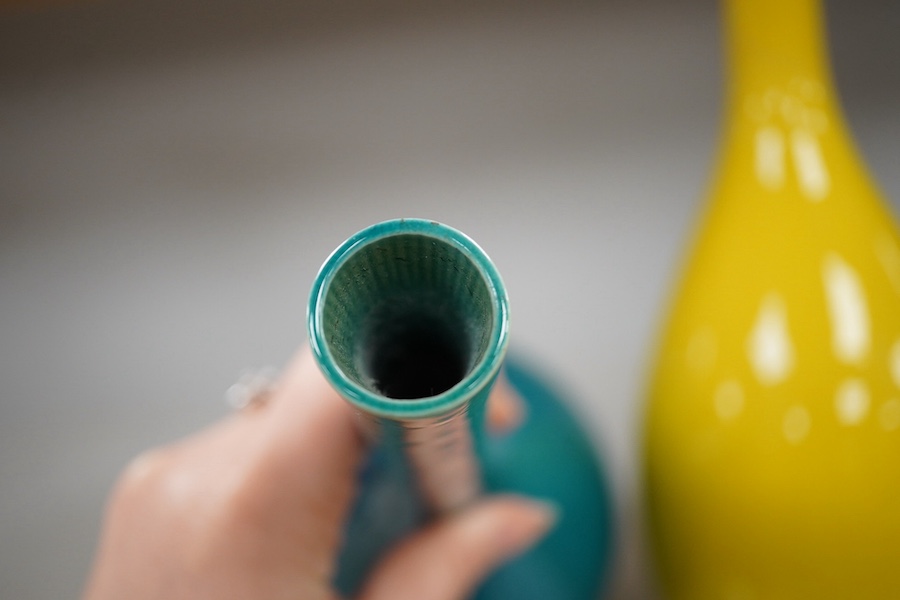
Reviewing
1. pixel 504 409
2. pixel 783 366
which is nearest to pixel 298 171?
pixel 504 409

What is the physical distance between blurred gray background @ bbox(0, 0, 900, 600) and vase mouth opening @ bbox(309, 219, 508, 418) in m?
0.53

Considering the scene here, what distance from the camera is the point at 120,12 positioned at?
983 millimetres

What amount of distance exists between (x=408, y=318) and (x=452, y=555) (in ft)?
0.88

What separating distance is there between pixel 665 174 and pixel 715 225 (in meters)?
0.31

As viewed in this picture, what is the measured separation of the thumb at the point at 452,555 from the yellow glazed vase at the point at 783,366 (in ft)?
0.48

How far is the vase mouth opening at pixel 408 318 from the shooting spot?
29 centimetres

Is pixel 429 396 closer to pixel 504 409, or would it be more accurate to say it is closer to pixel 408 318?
pixel 408 318

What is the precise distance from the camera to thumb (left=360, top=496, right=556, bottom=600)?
0.57m

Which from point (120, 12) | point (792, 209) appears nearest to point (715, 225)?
point (792, 209)

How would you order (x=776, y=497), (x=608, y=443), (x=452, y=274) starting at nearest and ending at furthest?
(x=452, y=274)
(x=776, y=497)
(x=608, y=443)

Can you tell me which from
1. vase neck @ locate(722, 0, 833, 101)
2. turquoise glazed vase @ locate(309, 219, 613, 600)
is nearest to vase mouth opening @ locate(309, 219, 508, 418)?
turquoise glazed vase @ locate(309, 219, 613, 600)

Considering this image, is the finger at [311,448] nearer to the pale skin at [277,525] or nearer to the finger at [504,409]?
the pale skin at [277,525]

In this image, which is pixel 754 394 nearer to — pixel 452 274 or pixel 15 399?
pixel 452 274

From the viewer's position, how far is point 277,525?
549 millimetres
